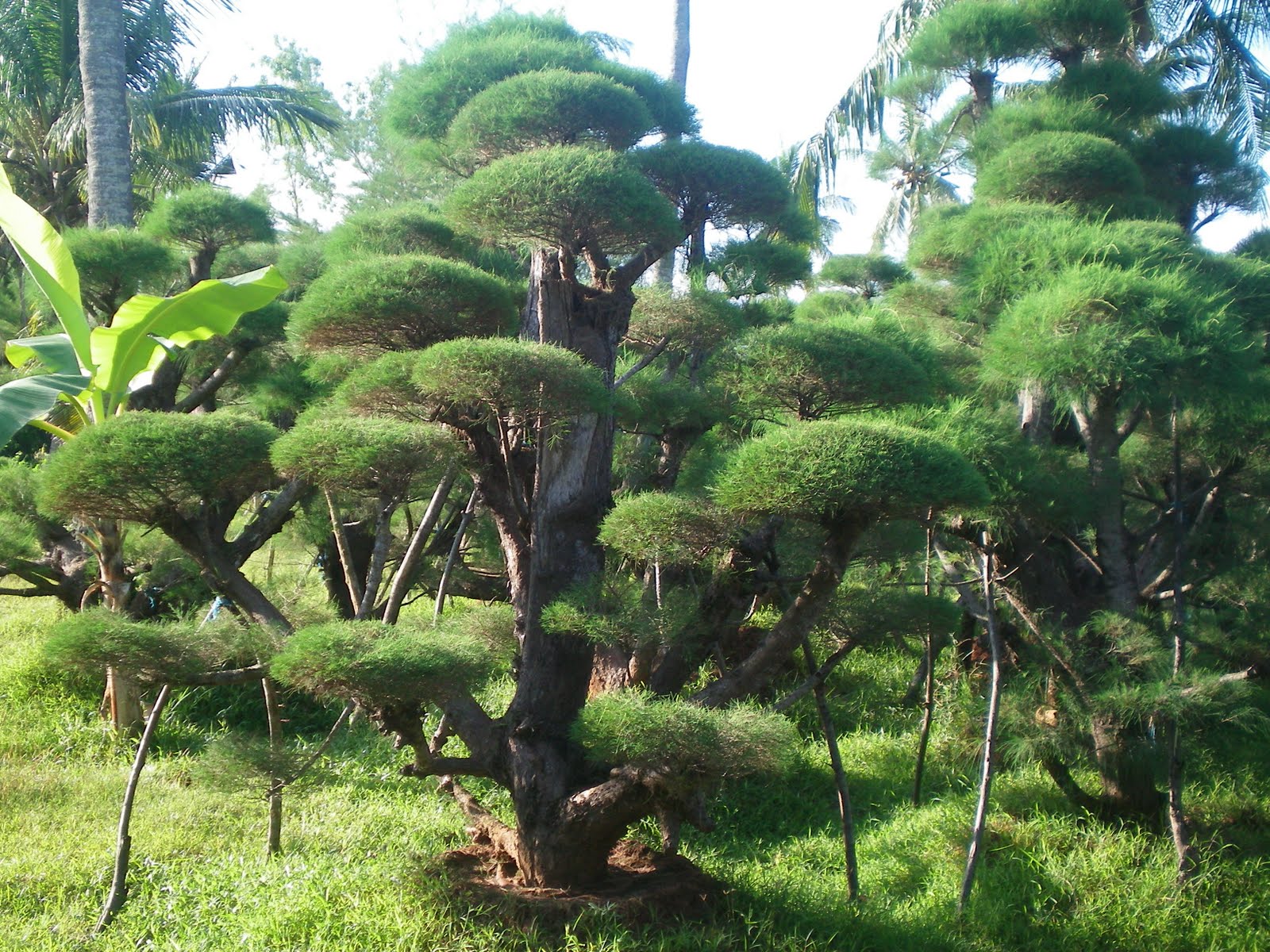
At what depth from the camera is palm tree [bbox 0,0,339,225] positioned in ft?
28.6

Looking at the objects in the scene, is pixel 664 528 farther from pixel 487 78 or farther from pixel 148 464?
pixel 487 78

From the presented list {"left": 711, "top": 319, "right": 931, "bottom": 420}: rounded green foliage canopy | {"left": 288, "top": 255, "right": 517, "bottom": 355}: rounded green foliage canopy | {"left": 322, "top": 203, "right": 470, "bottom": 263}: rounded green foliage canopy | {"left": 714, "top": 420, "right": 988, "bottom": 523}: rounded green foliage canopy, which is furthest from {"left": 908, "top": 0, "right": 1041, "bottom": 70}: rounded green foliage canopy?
{"left": 714, "top": 420, "right": 988, "bottom": 523}: rounded green foliage canopy

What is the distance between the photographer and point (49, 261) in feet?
13.5

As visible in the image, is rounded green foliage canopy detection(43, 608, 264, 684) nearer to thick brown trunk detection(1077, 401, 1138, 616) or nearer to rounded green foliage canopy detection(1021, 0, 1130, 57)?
thick brown trunk detection(1077, 401, 1138, 616)

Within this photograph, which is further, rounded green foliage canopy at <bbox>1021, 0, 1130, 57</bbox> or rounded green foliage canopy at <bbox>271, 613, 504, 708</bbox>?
rounded green foliage canopy at <bbox>1021, 0, 1130, 57</bbox>

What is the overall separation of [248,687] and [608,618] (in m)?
4.01

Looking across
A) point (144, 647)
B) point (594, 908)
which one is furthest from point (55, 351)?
point (594, 908)

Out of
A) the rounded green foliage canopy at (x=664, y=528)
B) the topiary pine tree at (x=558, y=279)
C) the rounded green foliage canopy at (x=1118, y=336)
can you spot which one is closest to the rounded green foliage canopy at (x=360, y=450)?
the topiary pine tree at (x=558, y=279)

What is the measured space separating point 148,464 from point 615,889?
2313mm

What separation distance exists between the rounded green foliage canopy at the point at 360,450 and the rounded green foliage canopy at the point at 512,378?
20cm

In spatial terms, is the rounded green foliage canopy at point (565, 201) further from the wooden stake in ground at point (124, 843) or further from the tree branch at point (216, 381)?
the tree branch at point (216, 381)

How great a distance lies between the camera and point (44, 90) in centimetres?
886

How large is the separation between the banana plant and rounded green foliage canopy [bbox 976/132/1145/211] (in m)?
3.77

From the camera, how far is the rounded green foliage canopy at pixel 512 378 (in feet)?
11.6
